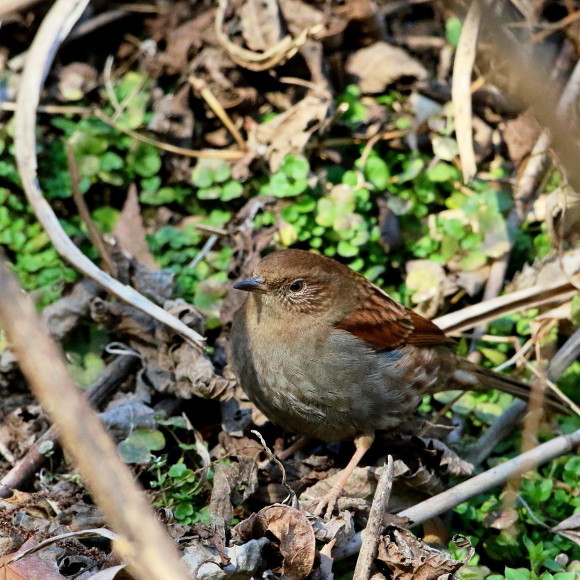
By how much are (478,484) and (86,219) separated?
10.4 ft

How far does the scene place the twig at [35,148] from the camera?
16.9 ft

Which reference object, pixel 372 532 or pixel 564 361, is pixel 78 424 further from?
pixel 564 361

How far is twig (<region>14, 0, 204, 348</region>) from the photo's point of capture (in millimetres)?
5152

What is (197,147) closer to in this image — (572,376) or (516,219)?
(516,219)

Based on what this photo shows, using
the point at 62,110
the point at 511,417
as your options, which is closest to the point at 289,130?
the point at 62,110

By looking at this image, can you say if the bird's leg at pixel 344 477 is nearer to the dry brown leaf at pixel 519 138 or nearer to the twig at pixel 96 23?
the dry brown leaf at pixel 519 138

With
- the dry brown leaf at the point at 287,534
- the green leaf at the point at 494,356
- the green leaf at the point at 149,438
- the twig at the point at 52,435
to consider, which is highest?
the dry brown leaf at the point at 287,534

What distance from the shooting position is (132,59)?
6727mm

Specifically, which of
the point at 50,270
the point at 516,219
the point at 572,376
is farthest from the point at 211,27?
the point at 572,376

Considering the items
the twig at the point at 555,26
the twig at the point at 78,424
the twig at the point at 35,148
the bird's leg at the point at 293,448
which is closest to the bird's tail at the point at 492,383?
the bird's leg at the point at 293,448

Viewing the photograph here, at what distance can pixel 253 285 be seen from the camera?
15.0ft

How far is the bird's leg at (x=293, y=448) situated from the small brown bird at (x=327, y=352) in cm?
30

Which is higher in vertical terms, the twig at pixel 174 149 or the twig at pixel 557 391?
the twig at pixel 174 149

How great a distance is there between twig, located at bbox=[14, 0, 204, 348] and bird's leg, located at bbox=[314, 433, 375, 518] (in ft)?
3.81
